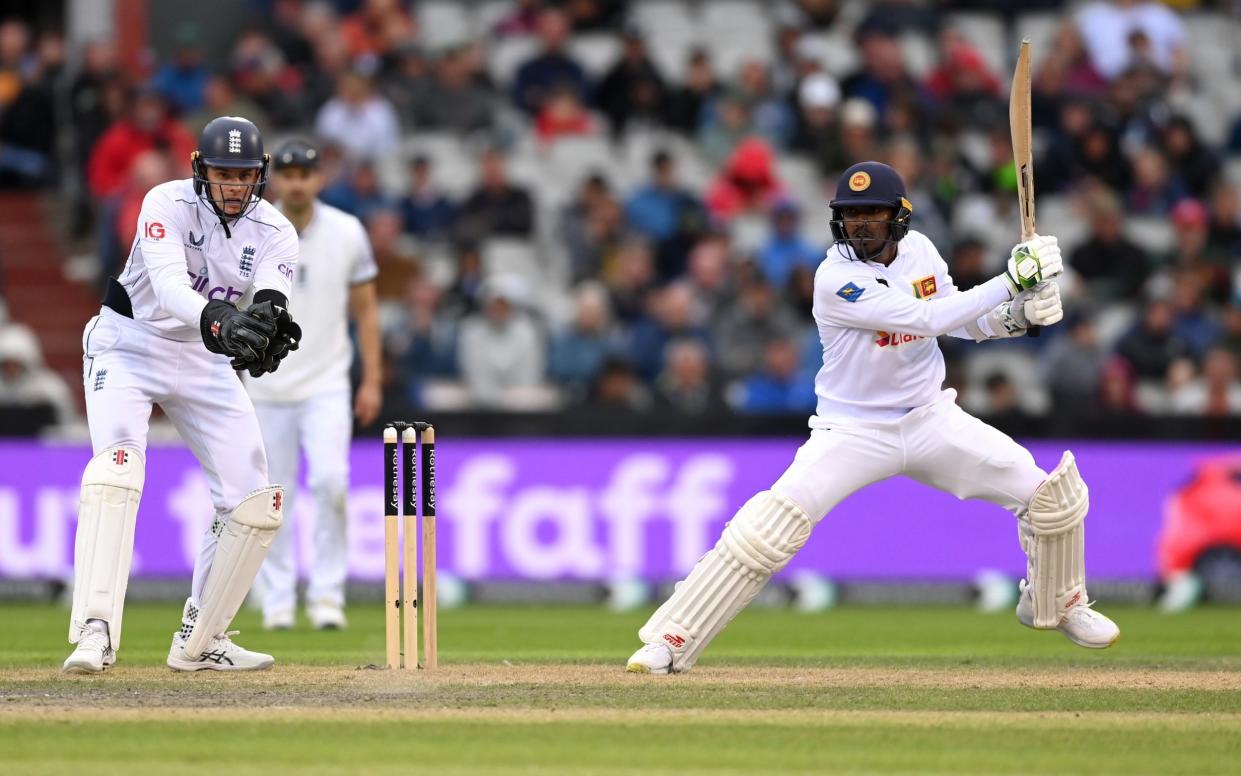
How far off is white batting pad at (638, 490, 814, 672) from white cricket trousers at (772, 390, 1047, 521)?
0.33 ft

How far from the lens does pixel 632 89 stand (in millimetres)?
18203

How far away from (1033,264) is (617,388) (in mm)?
7273

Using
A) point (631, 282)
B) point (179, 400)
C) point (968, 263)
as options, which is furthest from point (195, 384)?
point (968, 263)

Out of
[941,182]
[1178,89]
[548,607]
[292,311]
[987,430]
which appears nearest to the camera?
[987,430]

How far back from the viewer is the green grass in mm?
6117

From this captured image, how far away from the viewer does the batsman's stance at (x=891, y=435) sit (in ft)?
26.9

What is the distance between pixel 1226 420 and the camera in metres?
14.3

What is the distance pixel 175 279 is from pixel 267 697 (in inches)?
66.7

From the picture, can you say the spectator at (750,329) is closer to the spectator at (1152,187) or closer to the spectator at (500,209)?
the spectator at (500,209)

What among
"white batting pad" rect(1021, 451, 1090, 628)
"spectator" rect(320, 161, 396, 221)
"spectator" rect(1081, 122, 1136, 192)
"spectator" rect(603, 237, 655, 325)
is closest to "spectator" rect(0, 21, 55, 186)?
"spectator" rect(320, 161, 396, 221)

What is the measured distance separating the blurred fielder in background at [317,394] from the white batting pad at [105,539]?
2.87m

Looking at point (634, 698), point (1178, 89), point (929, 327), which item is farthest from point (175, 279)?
point (1178, 89)

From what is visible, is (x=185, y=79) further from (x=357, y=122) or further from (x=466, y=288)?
(x=466, y=288)

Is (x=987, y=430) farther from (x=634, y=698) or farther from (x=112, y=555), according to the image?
(x=112, y=555)
